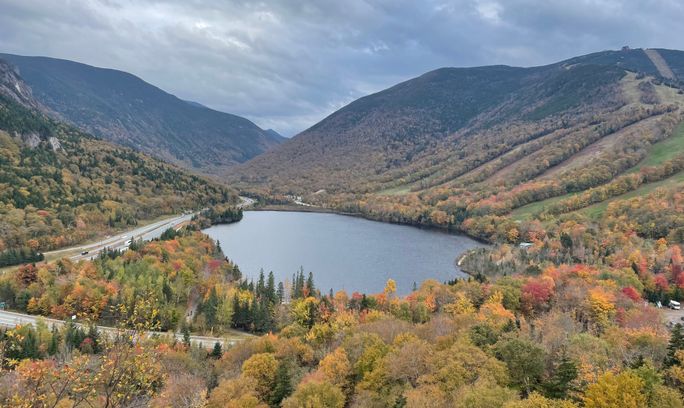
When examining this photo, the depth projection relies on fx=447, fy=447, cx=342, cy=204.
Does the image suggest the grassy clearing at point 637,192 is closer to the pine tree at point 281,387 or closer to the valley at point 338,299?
the valley at point 338,299

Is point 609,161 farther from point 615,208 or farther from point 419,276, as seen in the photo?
point 419,276

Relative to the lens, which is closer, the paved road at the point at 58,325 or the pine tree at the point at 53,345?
the pine tree at the point at 53,345

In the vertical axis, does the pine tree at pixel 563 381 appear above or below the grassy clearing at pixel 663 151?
below

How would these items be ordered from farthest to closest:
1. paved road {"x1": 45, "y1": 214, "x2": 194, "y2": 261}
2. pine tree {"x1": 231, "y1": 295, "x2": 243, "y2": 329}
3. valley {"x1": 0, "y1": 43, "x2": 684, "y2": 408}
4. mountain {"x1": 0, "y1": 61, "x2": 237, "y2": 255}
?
mountain {"x1": 0, "y1": 61, "x2": 237, "y2": 255}
paved road {"x1": 45, "y1": 214, "x2": 194, "y2": 261}
pine tree {"x1": 231, "y1": 295, "x2": 243, "y2": 329}
valley {"x1": 0, "y1": 43, "x2": 684, "y2": 408}

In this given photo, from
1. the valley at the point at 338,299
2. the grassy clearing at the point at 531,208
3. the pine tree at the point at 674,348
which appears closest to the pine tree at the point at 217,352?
the valley at the point at 338,299

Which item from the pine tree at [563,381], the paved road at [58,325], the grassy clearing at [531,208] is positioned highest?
the grassy clearing at [531,208]

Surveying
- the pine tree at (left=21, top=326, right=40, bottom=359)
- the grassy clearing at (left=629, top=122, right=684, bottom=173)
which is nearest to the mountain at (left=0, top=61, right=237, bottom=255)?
the pine tree at (left=21, top=326, right=40, bottom=359)

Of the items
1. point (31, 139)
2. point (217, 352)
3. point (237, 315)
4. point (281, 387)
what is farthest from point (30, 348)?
point (31, 139)

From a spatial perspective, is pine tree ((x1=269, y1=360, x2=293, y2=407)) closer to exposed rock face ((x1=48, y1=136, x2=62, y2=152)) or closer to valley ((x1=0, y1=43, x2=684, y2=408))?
valley ((x1=0, y1=43, x2=684, y2=408))
